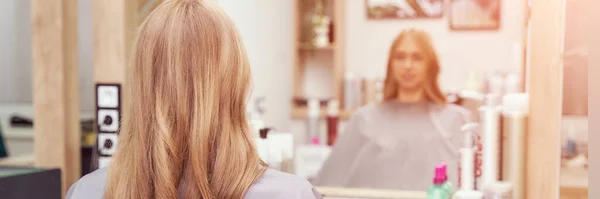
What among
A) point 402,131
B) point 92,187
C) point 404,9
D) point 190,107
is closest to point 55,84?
point 92,187

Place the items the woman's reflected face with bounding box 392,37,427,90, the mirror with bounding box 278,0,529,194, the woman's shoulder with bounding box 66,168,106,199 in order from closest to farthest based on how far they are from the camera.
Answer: the woman's shoulder with bounding box 66,168,106,199 < the mirror with bounding box 278,0,529,194 < the woman's reflected face with bounding box 392,37,427,90

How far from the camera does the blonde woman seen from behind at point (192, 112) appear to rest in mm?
1103

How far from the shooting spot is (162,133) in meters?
1.11

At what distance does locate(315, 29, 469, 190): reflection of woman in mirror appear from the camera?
2174 mm

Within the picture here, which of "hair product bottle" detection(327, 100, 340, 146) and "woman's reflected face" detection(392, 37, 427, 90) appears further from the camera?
"hair product bottle" detection(327, 100, 340, 146)

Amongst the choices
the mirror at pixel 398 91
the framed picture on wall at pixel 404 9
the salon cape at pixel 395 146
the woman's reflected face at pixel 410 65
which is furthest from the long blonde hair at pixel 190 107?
the framed picture on wall at pixel 404 9

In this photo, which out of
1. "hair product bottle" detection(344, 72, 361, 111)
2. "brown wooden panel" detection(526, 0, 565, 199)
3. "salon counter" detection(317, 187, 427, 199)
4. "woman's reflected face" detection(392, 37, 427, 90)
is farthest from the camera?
"hair product bottle" detection(344, 72, 361, 111)

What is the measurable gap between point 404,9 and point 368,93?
0.44 meters

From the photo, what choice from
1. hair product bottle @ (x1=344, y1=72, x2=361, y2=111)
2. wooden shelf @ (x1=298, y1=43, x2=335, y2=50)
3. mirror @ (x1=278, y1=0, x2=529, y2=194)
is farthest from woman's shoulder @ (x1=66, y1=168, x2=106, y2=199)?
wooden shelf @ (x1=298, y1=43, x2=335, y2=50)

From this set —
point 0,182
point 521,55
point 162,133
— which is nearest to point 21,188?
point 0,182

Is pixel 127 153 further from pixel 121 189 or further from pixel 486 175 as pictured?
pixel 486 175

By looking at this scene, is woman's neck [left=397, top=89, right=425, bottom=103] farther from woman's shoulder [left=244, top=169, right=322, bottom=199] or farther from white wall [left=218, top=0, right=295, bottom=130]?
woman's shoulder [left=244, top=169, right=322, bottom=199]

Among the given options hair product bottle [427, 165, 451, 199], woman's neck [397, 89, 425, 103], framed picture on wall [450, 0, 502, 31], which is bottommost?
hair product bottle [427, 165, 451, 199]

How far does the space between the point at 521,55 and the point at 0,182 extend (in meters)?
1.63
